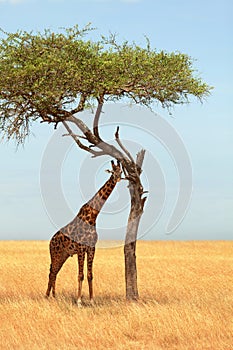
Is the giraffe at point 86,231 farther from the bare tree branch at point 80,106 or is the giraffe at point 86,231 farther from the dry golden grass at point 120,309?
the bare tree branch at point 80,106

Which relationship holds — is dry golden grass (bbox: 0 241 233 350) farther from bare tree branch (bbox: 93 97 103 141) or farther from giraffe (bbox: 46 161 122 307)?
bare tree branch (bbox: 93 97 103 141)

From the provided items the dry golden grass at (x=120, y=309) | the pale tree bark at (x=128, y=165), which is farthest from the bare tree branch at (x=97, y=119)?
the dry golden grass at (x=120, y=309)

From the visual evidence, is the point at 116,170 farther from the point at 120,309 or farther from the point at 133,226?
the point at 120,309

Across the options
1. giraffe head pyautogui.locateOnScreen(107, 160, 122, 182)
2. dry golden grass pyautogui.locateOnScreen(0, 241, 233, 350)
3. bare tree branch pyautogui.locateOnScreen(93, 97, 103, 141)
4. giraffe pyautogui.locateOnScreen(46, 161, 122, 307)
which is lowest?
dry golden grass pyautogui.locateOnScreen(0, 241, 233, 350)

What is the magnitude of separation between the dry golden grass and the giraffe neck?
98.3 inches

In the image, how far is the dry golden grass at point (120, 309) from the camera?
40.3ft

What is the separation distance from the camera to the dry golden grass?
12.3 m

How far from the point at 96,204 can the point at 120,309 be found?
303 centimetres

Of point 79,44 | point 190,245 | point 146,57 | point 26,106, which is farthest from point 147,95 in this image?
point 190,245

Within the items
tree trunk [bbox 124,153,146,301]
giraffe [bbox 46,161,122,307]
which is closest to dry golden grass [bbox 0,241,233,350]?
tree trunk [bbox 124,153,146,301]

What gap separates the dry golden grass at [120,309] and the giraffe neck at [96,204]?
250cm

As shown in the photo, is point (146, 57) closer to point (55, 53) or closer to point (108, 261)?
point (55, 53)

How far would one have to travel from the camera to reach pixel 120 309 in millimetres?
15914

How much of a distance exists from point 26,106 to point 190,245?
86.6 feet
